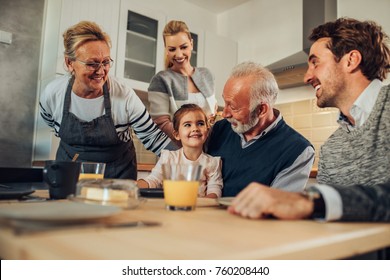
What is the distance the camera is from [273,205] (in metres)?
0.62

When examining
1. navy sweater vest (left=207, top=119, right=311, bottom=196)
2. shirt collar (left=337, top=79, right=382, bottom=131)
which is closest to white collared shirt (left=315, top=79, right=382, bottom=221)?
shirt collar (left=337, top=79, right=382, bottom=131)

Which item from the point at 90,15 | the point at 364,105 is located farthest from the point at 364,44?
the point at 90,15

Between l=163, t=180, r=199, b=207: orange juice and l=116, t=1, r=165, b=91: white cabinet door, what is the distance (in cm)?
231

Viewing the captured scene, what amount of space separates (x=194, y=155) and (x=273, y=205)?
1053 mm

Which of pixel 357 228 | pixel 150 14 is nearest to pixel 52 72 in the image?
pixel 150 14

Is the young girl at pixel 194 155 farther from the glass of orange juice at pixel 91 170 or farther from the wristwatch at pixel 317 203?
the wristwatch at pixel 317 203

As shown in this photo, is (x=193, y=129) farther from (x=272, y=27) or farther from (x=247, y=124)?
(x=272, y=27)

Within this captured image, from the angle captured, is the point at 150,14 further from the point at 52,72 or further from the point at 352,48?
the point at 352,48

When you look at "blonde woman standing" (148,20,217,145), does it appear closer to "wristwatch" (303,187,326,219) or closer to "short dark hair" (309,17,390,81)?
"short dark hair" (309,17,390,81)

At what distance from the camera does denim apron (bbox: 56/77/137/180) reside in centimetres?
189

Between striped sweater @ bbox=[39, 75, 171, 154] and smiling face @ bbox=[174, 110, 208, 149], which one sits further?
striped sweater @ bbox=[39, 75, 171, 154]

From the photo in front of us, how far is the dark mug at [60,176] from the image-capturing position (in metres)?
0.86

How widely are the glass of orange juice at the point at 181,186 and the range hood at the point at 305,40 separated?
7.47 feet

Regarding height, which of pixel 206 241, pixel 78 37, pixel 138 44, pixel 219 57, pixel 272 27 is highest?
pixel 272 27
